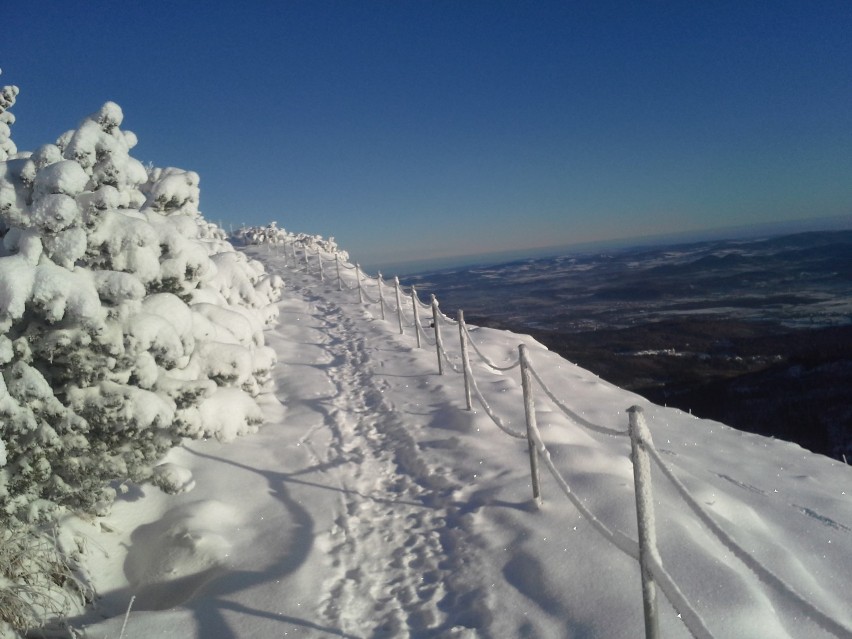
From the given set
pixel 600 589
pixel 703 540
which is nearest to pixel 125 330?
pixel 600 589

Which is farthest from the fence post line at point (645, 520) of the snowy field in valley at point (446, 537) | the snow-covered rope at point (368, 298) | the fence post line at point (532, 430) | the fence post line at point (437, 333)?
the snow-covered rope at point (368, 298)

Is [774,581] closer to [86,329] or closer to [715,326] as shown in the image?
[86,329]

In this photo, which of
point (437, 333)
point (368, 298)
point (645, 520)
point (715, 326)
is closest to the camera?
point (645, 520)

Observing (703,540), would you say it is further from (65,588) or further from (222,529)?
(65,588)

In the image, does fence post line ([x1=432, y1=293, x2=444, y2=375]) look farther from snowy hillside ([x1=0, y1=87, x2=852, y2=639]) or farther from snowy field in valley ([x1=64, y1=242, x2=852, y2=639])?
snowy hillside ([x1=0, y1=87, x2=852, y2=639])

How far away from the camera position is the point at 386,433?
7727mm

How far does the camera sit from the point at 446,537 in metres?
4.76

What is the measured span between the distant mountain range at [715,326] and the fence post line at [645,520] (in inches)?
506

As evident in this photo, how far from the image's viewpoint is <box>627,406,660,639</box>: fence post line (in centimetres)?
279

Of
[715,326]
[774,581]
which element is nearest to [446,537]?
[774,581]

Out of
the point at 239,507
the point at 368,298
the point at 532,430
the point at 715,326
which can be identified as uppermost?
the point at 368,298

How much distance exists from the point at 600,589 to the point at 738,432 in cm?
845

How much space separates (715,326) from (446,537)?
42.2 metres

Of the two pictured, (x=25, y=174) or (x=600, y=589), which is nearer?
(x=600, y=589)
